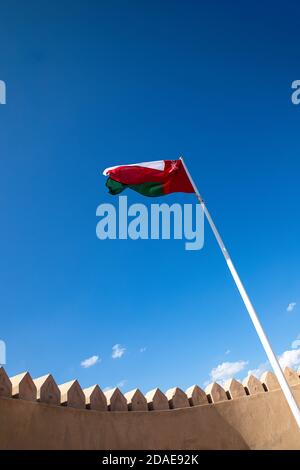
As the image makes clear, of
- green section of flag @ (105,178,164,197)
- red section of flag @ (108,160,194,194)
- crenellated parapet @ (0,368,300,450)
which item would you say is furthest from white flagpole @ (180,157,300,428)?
crenellated parapet @ (0,368,300,450)

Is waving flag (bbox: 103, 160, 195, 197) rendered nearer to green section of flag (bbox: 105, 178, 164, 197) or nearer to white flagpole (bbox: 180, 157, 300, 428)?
green section of flag (bbox: 105, 178, 164, 197)

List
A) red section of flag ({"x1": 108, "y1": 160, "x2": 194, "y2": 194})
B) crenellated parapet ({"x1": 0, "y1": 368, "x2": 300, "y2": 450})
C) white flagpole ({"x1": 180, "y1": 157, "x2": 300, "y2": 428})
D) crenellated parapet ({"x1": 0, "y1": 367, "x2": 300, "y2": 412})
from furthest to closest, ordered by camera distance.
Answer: red section of flag ({"x1": 108, "y1": 160, "x2": 194, "y2": 194}) < crenellated parapet ({"x1": 0, "y1": 367, "x2": 300, "y2": 412}) < crenellated parapet ({"x1": 0, "y1": 368, "x2": 300, "y2": 450}) < white flagpole ({"x1": 180, "y1": 157, "x2": 300, "y2": 428})

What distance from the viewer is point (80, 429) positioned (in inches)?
233

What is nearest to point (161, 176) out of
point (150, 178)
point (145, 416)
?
point (150, 178)

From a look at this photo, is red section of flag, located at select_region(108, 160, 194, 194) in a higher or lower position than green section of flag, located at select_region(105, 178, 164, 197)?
higher

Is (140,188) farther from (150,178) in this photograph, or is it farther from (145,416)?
(145,416)

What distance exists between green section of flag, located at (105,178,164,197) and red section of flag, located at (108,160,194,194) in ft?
0.23

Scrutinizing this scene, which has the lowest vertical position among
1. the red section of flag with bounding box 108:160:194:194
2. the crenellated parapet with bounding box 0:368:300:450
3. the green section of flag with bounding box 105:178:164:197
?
the crenellated parapet with bounding box 0:368:300:450

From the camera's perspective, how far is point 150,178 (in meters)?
7.89

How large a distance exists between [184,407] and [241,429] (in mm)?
1388

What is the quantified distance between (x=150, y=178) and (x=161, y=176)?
28cm

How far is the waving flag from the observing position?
779 centimetres

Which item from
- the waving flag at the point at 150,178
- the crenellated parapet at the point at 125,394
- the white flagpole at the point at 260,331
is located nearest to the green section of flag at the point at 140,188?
the waving flag at the point at 150,178

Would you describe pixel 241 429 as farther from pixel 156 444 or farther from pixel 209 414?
pixel 156 444
